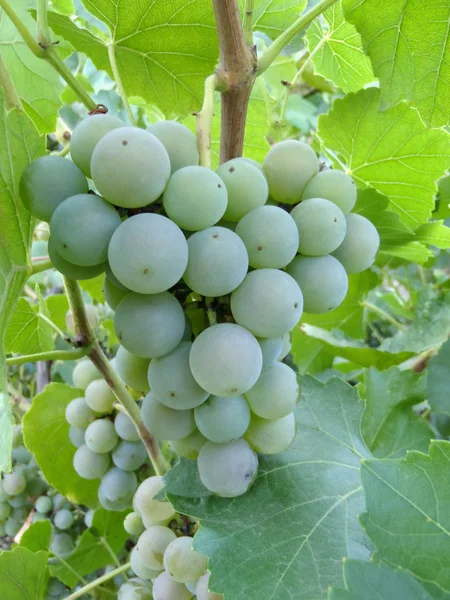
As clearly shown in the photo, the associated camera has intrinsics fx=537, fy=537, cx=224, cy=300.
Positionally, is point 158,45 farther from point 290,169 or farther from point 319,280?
point 319,280

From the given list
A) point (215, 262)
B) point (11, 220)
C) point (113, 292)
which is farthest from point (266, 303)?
point (11, 220)

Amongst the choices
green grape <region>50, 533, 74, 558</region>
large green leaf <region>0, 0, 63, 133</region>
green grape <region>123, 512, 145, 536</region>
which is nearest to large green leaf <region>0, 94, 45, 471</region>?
large green leaf <region>0, 0, 63, 133</region>

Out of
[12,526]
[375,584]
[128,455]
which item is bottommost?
[12,526]

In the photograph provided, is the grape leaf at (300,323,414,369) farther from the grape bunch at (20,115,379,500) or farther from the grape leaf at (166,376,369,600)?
the grape bunch at (20,115,379,500)

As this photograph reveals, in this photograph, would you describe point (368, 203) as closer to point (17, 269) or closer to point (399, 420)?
point (399, 420)

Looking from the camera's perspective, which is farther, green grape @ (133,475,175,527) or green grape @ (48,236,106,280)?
green grape @ (133,475,175,527)

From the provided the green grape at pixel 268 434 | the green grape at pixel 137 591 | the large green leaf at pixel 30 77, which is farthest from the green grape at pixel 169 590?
the large green leaf at pixel 30 77
